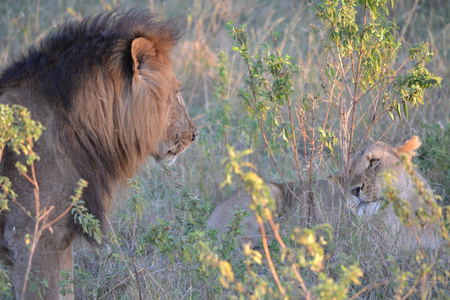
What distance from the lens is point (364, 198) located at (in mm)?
3824

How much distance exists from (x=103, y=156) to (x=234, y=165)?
46.8 inches

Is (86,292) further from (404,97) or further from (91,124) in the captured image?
(404,97)

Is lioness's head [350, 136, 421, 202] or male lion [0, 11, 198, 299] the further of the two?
lioness's head [350, 136, 421, 202]

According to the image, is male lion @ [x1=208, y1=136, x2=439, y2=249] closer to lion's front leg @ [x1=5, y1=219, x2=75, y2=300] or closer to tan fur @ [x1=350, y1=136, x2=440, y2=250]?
tan fur @ [x1=350, y1=136, x2=440, y2=250]

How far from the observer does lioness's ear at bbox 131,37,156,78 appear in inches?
112

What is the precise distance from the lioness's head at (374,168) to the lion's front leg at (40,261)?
6.81 feet

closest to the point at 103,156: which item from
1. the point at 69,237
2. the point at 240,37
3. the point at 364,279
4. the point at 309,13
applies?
the point at 69,237

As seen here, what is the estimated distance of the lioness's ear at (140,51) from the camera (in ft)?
9.35

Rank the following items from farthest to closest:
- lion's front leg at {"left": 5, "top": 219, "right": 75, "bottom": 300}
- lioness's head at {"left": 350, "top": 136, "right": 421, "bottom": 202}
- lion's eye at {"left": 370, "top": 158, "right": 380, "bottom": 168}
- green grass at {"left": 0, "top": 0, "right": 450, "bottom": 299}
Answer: lion's eye at {"left": 370, "top": 158, "right": 380, "bottom": 168}
lioness's head at {"left": 350, "top": 136, "right": 421, "bottom": 202}
green grass at {"left": 0, "top": 0, "right": 450, "bottom": 299}
lion's front leg at {"left": 5, "top": 219, "right": 75, "bottom": 300}

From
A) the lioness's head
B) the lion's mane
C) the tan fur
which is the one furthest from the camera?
→ the lioness's head

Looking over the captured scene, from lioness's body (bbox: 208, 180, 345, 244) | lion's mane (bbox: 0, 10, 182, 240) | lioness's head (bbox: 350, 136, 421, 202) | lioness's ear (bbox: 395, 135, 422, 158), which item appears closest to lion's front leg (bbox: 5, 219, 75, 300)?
lion's mane (bbox: 0, 10, 182, 240)

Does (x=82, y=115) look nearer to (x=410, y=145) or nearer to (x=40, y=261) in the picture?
(x=40, y=261)

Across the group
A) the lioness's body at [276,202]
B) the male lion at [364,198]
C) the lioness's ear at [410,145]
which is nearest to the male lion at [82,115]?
the male lion at [364,198]

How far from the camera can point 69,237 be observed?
2.76 metres
